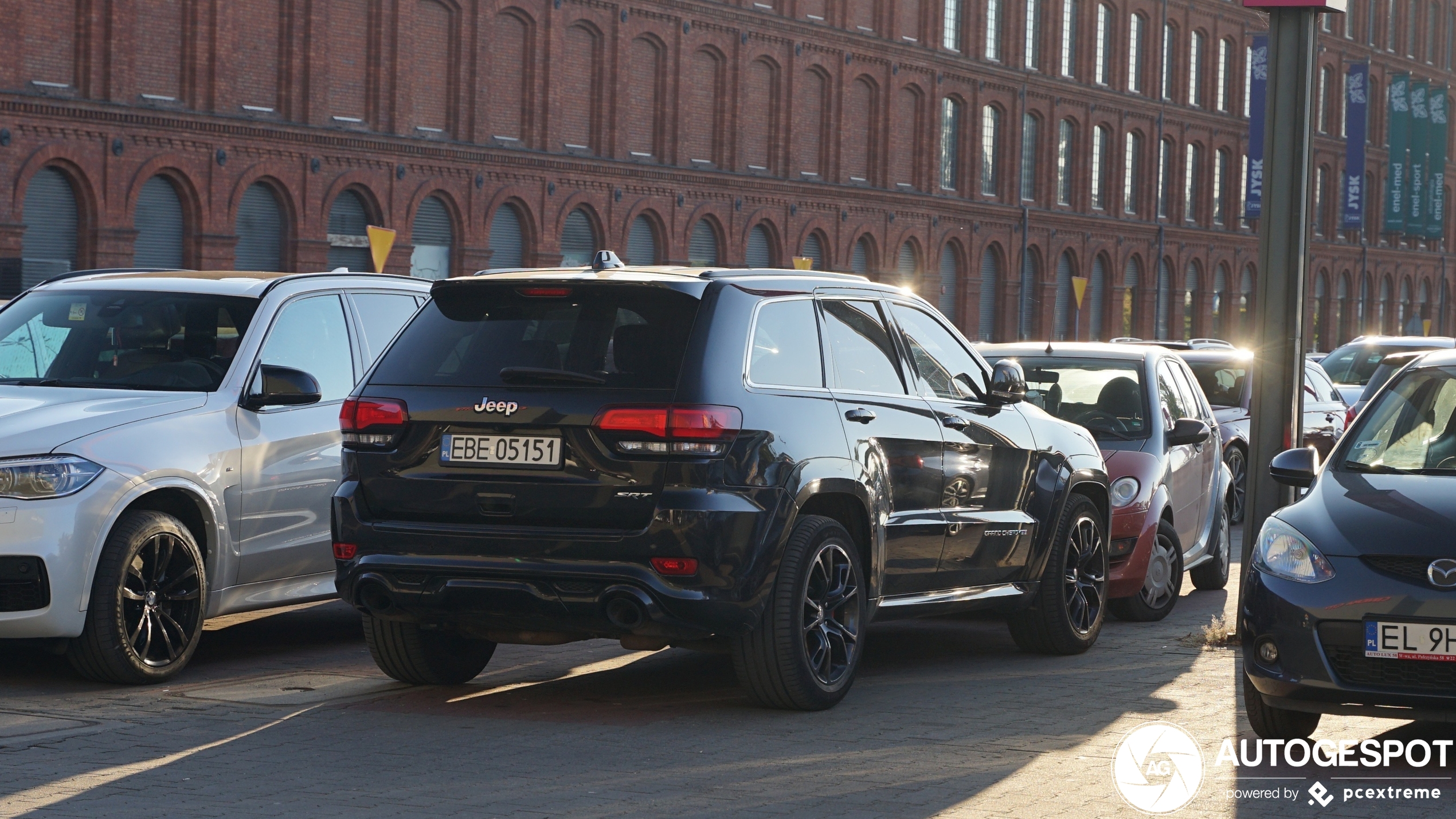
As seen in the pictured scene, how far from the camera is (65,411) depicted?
7.88 meters

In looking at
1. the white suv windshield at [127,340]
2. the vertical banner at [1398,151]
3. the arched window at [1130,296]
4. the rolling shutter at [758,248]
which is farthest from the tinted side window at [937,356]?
the vertical banner at [1398,151]

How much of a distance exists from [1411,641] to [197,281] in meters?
5.85

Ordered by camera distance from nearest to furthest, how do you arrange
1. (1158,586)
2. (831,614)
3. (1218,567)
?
(831,614), (1158,586), (1218,567)

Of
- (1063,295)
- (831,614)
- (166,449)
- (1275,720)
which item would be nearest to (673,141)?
(1063,295)

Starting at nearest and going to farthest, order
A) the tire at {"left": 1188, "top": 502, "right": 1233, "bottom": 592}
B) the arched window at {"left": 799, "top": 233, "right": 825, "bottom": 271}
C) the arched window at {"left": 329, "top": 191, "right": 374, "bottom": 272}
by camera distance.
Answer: the tire at {"left": 1188, "top": 502, "right": 1233, "bottom": 592} < the arched window at {"left": 329, "top": 191, "right": 374, "bottom": 272} < the arched window at {"left": 799, "top": 233, "right": 825, "bottom": 271}

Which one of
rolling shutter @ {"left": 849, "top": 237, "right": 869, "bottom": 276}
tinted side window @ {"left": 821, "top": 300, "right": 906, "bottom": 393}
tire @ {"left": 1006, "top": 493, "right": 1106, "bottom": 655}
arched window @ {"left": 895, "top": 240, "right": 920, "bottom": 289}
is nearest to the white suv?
tinted side window @ {"left": 821, "top": 300, "right": 906, "bottom": 393}

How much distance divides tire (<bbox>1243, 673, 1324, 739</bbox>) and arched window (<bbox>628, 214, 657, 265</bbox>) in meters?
42.4

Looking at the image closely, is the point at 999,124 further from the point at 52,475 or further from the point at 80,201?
the point at 52,475

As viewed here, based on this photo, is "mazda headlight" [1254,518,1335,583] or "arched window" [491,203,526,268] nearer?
"mazda headlight" [1254,518,1335,583]

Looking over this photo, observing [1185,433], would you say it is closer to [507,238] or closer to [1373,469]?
[1373,469]

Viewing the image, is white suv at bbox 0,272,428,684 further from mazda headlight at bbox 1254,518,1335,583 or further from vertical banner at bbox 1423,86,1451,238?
vertical banner at bbox 1423,86,1451,238

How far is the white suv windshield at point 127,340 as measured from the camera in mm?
8625

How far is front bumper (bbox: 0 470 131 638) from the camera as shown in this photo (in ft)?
24.6

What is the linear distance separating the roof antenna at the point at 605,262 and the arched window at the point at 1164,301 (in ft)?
214
